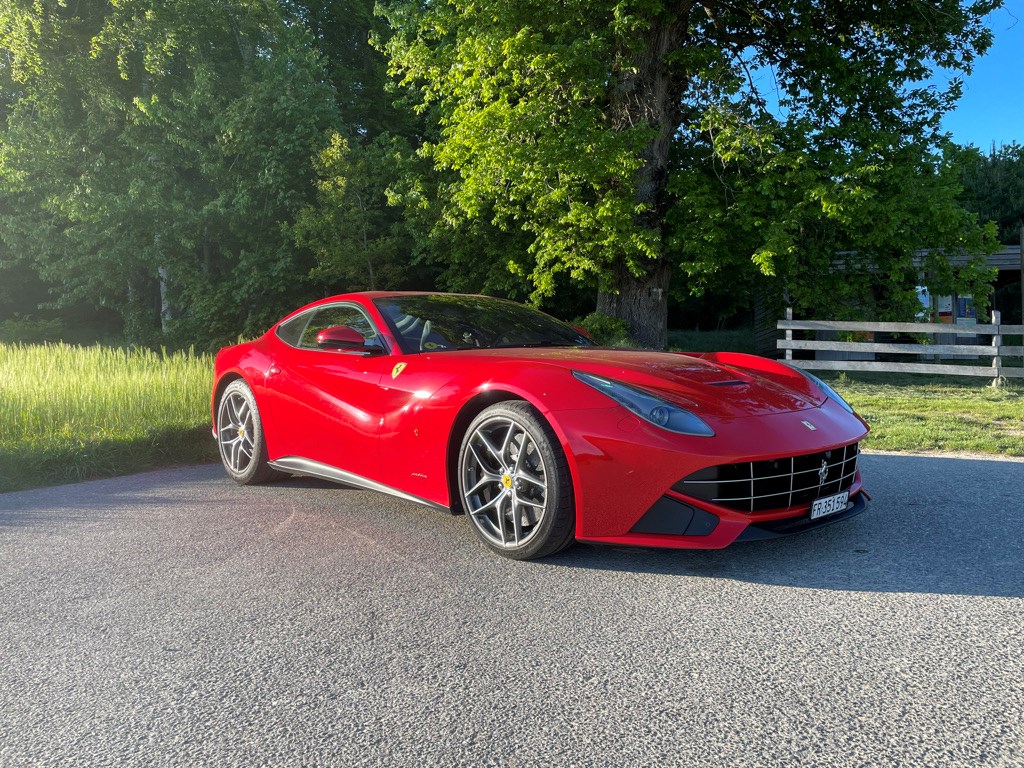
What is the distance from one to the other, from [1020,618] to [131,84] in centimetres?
→ 2936

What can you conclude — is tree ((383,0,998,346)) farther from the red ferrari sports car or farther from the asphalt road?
the asphalt road

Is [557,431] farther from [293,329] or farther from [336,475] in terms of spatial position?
[293,329]

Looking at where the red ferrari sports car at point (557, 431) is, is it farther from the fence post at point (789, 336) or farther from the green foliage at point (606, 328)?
the fence post at point (789, 336)

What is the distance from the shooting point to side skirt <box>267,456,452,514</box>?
4426 millimetres

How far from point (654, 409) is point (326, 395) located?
2.24 m

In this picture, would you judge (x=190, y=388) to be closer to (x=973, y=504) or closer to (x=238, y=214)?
(x=973, y=504)

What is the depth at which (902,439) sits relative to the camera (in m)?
7.75

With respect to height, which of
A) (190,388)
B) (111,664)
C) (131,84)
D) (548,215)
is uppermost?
(131,84)

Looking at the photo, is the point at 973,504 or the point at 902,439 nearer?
the point at 973,504

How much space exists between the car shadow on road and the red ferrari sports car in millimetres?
214

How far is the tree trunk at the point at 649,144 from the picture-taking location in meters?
14.9

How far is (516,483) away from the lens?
12.8 ft

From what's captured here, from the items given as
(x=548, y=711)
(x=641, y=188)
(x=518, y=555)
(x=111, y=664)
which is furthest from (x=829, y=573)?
(x=641, y=188)

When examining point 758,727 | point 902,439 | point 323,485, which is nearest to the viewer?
point 758,727
